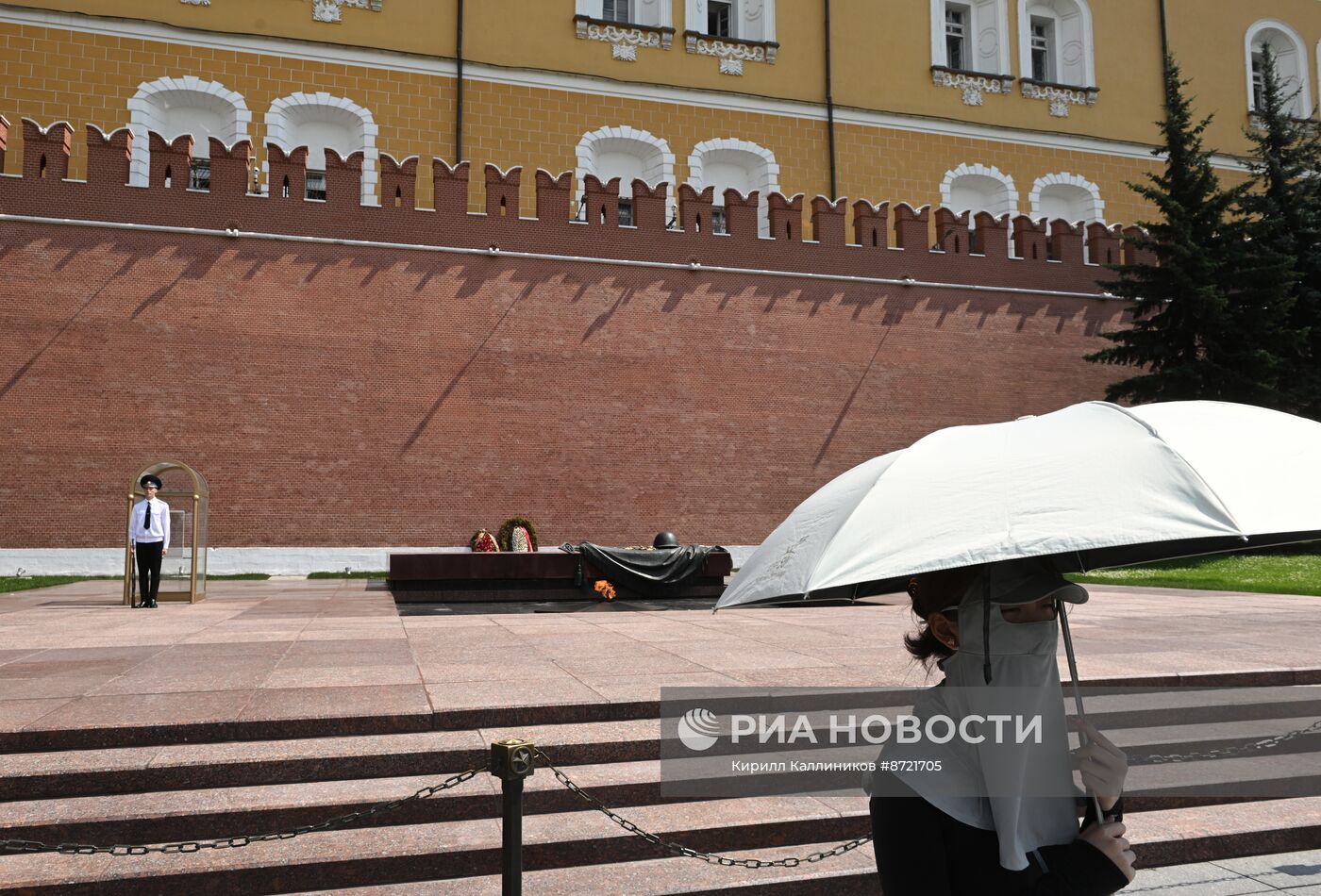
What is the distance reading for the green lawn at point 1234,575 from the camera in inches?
557

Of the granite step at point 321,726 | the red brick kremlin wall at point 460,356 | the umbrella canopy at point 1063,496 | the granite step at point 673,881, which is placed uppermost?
the red brick kremlin wall at point 460,356

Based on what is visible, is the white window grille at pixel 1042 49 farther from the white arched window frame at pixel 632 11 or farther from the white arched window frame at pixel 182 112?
the white arched window frame at pixel 182 112

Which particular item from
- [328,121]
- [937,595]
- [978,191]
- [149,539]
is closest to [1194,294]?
[978,191]

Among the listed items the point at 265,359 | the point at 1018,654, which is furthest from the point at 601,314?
the point at 1018,654

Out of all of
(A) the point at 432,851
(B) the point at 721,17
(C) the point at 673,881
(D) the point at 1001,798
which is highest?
(B) the point at 721,17

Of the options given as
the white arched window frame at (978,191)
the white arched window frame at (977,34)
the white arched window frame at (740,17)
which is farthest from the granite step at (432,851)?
the white arched window frame at (977,34)

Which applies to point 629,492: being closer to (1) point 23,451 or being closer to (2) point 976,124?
(1) point 23,451

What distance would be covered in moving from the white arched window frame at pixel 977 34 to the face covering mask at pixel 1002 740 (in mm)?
23643

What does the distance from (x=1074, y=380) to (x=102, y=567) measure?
56.5 ft

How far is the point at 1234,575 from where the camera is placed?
15570 mm

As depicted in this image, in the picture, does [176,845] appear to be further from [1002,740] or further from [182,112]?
[182,112]

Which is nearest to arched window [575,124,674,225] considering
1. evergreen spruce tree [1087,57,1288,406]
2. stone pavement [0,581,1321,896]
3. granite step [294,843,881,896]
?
evergreen spruce tree [1087,57,1288,406]

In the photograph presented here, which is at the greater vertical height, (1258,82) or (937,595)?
(1258,82)

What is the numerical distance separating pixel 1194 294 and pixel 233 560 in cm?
1720
